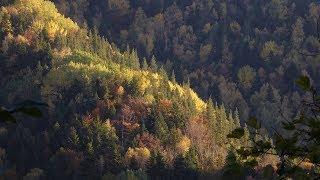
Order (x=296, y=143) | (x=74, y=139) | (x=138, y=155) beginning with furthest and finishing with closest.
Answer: (x=74, y=139) < (x=138, y=155) < (x=296, y=143)

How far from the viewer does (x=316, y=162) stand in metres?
5.40

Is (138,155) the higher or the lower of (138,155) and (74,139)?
the lower

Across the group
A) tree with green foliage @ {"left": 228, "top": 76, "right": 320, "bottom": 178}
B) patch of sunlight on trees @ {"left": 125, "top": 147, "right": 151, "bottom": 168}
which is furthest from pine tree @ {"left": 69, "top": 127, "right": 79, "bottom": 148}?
tree with green foliage @ {"left": 228, "top": 76, "right": 320, "bottom": 178}

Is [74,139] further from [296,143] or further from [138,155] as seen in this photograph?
[296,143]

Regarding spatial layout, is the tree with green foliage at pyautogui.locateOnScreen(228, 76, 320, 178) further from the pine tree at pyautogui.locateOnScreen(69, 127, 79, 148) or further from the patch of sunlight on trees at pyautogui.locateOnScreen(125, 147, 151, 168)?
the pine tree at pyautogui.locateOnScreen(69, 127, 79, 148)

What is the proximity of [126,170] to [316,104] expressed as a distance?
168 meters

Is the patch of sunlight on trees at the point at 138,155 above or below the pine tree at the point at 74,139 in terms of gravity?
below

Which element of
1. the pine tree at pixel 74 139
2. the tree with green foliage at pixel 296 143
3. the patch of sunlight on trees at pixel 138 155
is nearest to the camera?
the tree with green foliage at pixel 296 143

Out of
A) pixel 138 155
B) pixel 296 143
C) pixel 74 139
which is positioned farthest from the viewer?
pixel 74 139

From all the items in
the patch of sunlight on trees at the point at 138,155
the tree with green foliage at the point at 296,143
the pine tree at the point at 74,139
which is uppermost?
the pine tree at the point at 74,139

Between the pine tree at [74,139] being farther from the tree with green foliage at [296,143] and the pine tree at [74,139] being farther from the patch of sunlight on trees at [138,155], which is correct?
the tree with green foliage at [296,143]

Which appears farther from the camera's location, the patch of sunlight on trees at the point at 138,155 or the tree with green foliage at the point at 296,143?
the patch of sunlight on trees at the point at 138,155

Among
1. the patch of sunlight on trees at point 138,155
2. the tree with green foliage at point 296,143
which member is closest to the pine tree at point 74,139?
the patch of sunlight on trees at point 138,155

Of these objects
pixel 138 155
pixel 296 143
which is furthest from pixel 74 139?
pixel 296 143
